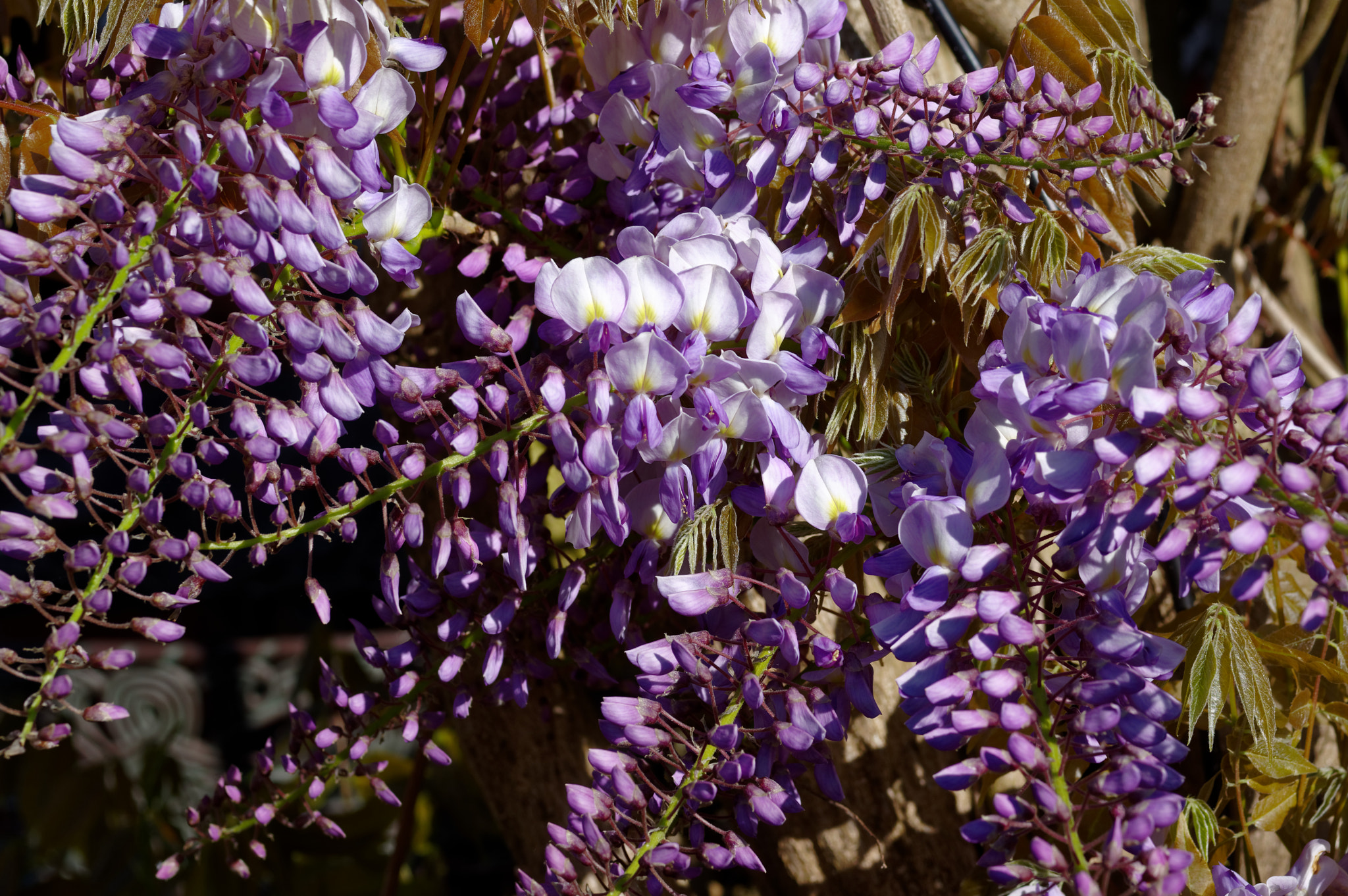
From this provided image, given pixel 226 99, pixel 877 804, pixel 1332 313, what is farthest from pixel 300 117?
pixel 1332 313

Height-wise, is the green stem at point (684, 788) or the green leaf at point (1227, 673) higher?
the green leaf at point (1227, 673)

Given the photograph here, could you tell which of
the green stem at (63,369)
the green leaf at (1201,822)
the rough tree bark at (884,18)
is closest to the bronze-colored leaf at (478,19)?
the green stem at (63,369)

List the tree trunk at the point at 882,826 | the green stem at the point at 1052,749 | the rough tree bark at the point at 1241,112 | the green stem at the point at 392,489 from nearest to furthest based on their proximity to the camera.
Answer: the green stem at the point at 1052,749
the green stem at the point at 392,489
the tree trunk at the point at 882,826
the rough tree bark at the point at 1241,112

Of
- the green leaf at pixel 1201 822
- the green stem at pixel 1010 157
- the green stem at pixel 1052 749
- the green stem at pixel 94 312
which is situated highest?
the green stem at pixel 1010 157

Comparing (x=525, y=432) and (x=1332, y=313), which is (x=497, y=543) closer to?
(x=525, y=432)

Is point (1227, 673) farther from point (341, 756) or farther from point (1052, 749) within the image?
point (341, 756)

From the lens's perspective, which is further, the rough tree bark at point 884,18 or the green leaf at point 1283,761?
the rough tree bark at point 884,18

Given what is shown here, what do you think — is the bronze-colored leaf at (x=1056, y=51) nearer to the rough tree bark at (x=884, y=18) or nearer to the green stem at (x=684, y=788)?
the rough tree bark at (x=884, y=18)
